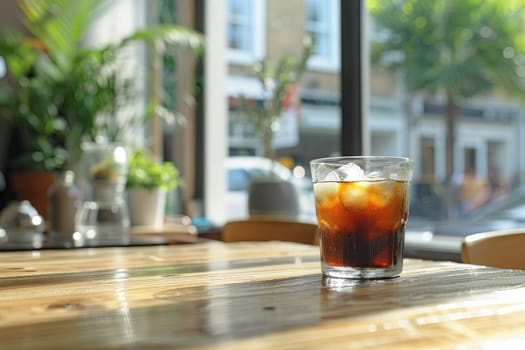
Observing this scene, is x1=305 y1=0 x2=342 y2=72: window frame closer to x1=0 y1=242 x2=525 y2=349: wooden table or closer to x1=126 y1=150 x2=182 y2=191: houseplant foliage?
x1=126 y1=150 x2=182 y2=191: houseplant foliage

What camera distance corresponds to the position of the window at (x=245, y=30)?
3580mm

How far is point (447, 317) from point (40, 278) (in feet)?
1.74

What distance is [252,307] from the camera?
0.63 meters

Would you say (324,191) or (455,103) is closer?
(324,191)

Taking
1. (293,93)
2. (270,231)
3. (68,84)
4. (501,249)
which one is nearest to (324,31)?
(293,93)

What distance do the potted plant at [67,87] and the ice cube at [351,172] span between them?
2591 millimetres

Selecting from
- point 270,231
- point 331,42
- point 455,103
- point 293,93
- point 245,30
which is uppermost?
point 245,30

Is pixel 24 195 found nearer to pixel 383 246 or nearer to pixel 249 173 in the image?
pixel 249 173

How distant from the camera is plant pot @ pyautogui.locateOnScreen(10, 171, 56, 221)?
3373mm

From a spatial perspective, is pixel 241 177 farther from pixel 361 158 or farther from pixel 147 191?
pixel 361 158

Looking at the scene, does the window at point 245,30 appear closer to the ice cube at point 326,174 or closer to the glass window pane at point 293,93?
the glass window pane at point 293,93

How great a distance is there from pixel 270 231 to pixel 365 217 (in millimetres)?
978

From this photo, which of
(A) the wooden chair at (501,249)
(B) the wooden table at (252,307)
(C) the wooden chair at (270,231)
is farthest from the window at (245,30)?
(B) the wooden table at (252,307)

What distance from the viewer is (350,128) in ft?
8.71
